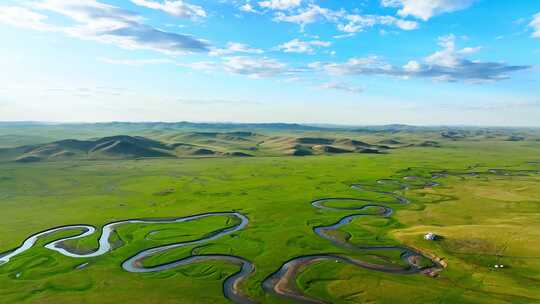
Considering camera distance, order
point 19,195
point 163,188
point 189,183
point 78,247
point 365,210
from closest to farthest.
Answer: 1. point 78,247
2. point 365,210
3. point 19,195
4. point 163,188
5. point 189,183

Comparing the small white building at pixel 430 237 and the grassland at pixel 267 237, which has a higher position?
the small white building at pixel 430 237

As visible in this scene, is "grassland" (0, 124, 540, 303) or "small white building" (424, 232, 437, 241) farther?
"small white building" (424, 232, 437, 241)

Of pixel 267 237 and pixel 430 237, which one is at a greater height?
pixel 430 237

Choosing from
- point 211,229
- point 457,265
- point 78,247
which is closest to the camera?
point 457,265

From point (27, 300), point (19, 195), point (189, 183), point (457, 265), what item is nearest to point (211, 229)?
point (27, 300)

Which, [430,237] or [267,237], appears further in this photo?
[267,237]

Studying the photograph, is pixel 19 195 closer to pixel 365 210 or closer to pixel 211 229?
pixel 211 229

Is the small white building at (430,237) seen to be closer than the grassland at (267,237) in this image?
No

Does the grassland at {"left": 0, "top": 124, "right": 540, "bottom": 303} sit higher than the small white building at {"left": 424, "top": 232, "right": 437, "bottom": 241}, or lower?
lower
